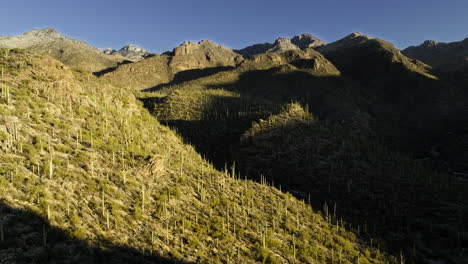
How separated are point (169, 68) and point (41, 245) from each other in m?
165

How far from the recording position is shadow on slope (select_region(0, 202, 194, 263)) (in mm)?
8935

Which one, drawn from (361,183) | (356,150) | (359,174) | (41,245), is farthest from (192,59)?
(41,245)

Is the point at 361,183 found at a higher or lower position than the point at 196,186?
lower

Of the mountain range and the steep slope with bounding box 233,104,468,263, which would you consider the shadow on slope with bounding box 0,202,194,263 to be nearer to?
the mountain range

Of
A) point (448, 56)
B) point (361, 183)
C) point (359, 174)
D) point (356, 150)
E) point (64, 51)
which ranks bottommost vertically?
point (361, 183)

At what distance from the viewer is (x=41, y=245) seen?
9.55m

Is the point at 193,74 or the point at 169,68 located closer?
the point at 169,68

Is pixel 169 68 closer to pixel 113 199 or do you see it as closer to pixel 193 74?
pixel 193 74

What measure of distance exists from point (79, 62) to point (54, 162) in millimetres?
163104

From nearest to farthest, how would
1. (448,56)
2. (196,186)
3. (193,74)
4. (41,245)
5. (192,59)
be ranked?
(41,245) → (196,186) → (193,74) → (448,56) → (192,59)

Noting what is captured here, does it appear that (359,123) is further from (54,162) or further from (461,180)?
(54,162)

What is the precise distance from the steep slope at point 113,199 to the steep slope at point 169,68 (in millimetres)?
104358

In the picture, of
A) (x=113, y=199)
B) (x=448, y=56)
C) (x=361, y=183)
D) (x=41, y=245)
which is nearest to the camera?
(x=41, y=245)

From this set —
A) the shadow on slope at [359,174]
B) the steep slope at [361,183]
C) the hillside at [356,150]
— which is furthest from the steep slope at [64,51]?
the steep slope at [361,183]
